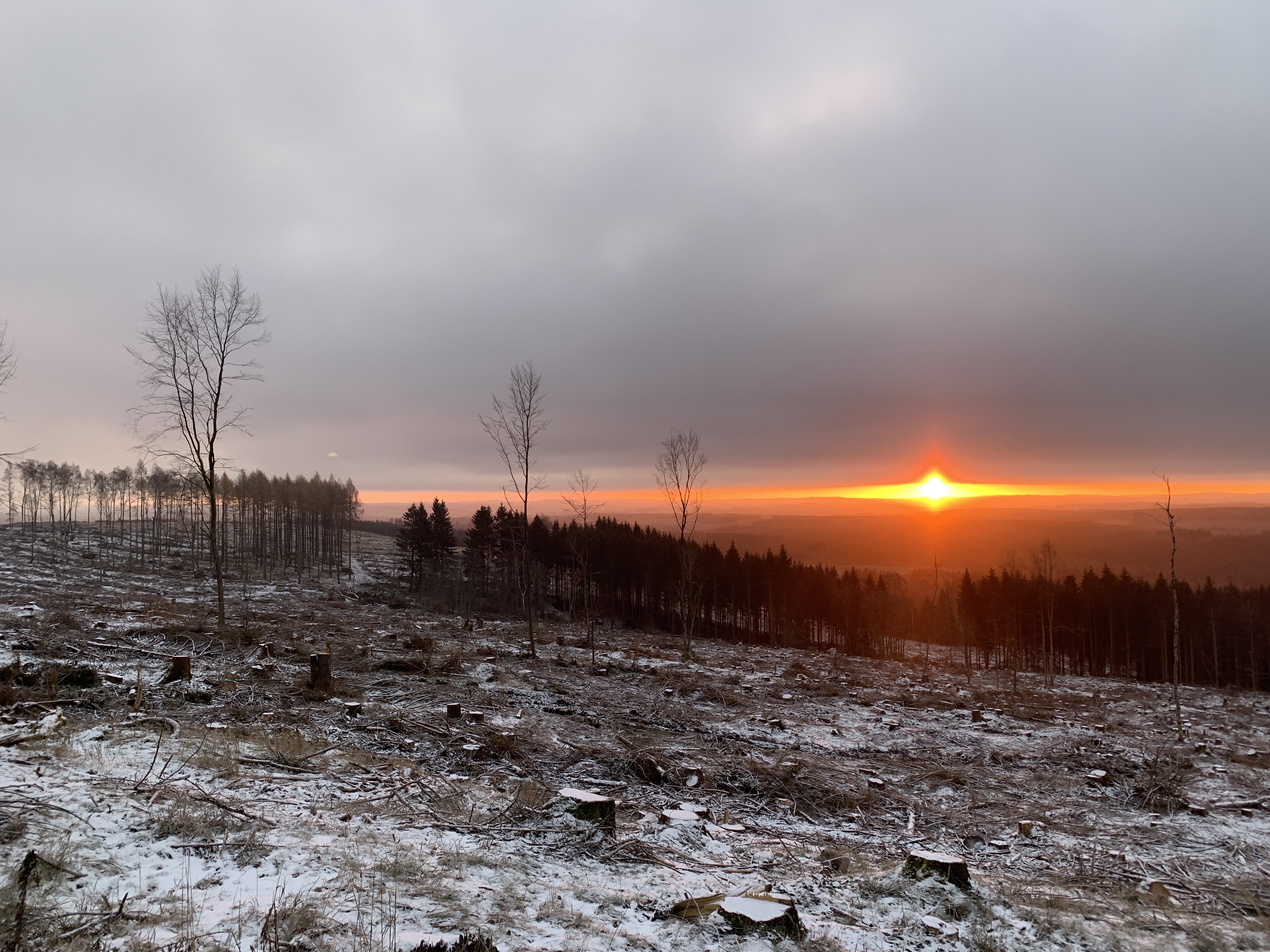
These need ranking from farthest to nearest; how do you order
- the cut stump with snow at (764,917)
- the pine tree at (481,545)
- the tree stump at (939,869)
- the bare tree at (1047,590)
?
the pine tree at (481,545) → the bare tree at (1047,590) → the tree stump at (939,869) → the cut stump with snow at (764,917)

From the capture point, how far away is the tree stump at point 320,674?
499 inches

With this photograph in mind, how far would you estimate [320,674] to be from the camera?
12781mm

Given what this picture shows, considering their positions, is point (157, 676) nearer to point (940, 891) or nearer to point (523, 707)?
point (523, 707)

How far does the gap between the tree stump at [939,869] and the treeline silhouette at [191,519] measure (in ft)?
223

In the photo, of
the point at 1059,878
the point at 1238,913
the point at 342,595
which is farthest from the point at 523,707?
the point at 342,595

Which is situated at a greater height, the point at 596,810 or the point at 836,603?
the point at 596,810

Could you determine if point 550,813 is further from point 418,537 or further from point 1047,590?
point 418,537

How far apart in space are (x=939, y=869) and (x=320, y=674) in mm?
12028

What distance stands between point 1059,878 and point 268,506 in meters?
91.9

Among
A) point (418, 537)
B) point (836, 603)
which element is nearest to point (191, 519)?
point (418, 537)

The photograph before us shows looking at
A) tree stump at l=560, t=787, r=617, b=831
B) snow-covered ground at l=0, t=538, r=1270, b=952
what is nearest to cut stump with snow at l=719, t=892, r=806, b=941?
snow-covered ground at l=0, t=538, r=1270, b=952

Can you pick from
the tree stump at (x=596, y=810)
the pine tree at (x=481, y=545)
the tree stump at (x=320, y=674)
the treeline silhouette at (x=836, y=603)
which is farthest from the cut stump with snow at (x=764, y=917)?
the pine tree at (x=481, y=545)

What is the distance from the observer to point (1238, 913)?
18.9 ft

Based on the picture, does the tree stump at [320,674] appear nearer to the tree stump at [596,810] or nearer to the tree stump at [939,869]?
the tree stump at [596,810]
